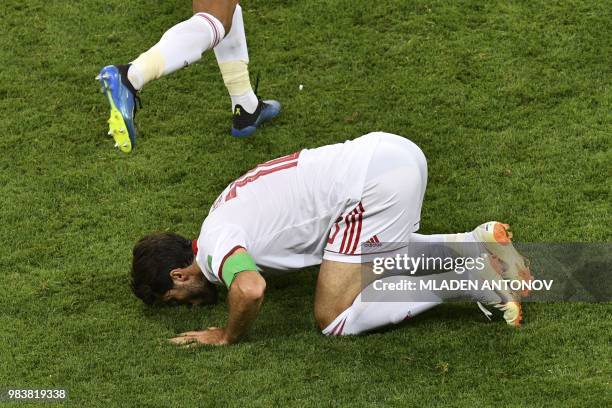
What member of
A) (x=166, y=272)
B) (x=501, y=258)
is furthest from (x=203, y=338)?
(x=501, y=258)

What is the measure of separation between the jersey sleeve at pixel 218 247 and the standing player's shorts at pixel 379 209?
18.8 inches

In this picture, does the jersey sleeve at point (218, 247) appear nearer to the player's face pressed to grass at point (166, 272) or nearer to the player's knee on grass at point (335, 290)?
the player's face pressed to grass at point (166, 272)

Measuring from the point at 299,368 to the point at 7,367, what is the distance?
1356 millimetres

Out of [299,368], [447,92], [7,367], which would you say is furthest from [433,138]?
[7,367]

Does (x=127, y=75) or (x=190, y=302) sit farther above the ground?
(x=127, y=75)

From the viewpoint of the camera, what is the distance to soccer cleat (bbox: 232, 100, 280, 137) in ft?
24.5

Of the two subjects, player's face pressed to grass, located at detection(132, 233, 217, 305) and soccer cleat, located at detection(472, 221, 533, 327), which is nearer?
soccer cleat, located at detection(472, 221, 533, 327)

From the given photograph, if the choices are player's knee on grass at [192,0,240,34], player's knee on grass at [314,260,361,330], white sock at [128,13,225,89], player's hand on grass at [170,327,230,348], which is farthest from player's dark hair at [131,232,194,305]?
player's knee on grass at [192,0,240,34]

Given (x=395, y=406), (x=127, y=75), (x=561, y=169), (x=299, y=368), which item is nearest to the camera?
(x=395, y=406)

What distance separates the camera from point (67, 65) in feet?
27.3

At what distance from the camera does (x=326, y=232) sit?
568 cm

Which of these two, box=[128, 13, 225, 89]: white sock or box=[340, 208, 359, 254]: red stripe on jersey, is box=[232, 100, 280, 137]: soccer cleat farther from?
box=[340, 208, 359, 254]: red stripe on jersey

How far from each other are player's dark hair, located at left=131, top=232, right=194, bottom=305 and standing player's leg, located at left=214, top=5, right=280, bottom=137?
5.94 ft

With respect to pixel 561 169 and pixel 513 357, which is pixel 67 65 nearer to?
pixel 561 169
